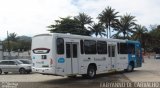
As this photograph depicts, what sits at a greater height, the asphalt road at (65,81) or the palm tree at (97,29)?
the palm tree at (97,29)

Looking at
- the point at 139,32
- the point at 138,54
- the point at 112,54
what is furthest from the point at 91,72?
the point at 139,32

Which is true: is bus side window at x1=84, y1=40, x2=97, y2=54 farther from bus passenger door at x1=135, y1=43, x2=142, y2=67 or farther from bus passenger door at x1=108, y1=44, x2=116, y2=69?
bus passenger door at x1=135, y1=43, x2=142, y2=67

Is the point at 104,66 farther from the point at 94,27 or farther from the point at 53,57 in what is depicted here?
the point at 94,27

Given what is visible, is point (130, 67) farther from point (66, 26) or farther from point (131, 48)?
point (66, 26)

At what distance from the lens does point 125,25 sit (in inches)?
3905

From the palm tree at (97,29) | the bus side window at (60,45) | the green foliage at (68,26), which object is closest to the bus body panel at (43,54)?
the bus side window at (60,45)

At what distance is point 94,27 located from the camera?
337ft

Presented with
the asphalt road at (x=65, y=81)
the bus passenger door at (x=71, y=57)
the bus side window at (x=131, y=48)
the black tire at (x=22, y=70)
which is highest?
the bus side window at (x=131, y=48)

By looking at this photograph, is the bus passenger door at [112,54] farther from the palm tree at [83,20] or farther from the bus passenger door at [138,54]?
the palm tree at [83,20]

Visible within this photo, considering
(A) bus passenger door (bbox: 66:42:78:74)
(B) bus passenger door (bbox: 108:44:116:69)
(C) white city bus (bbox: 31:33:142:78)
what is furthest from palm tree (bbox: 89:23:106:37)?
(A) bus passenger door (bbox: 66:42:78:74)

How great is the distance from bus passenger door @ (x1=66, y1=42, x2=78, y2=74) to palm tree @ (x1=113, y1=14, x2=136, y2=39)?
7887 centimetres

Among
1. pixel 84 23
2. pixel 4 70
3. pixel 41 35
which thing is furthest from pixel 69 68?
pixel 84 23

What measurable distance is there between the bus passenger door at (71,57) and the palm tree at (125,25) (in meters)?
78.9

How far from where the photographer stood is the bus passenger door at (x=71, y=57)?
19453mm
